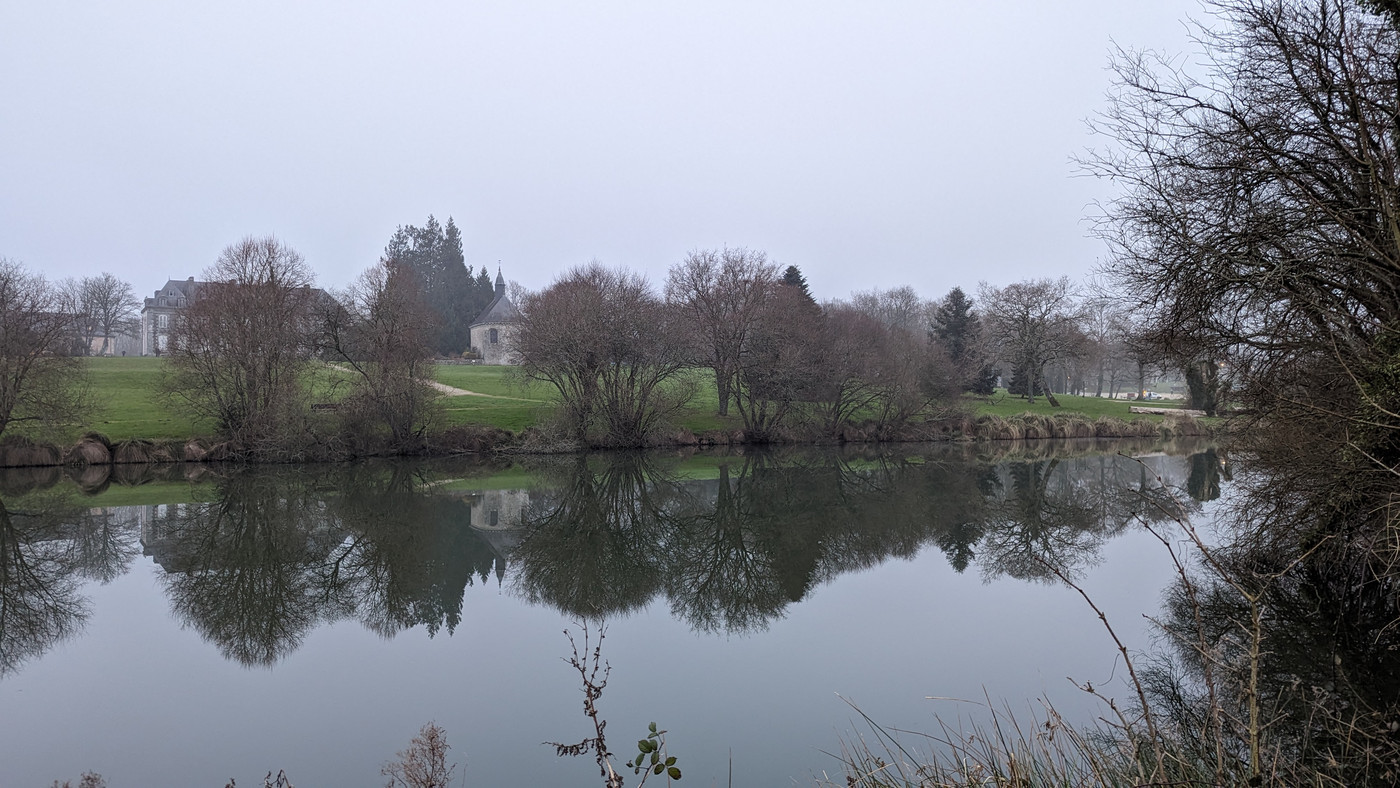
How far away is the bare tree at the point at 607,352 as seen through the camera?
31.5 meters

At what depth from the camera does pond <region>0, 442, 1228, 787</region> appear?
6.82 m

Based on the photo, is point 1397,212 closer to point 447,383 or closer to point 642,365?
point 642,365

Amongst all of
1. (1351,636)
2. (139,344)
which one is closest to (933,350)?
(1351,636)

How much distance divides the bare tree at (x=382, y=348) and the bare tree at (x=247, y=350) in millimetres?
1290

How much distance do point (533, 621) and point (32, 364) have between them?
23.1 m

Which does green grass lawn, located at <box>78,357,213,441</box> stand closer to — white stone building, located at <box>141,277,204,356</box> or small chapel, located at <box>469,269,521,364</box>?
small chapel, located at <box>469,269,521,364</box>

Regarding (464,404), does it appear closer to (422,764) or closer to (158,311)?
(422,764)

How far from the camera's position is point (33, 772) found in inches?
246

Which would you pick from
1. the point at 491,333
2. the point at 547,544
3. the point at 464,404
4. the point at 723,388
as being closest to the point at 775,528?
the point at 547,544

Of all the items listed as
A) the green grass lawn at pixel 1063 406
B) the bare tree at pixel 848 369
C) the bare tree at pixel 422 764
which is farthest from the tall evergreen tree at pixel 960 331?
the bare tree at pixel 422 764

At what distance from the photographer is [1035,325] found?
159 feet

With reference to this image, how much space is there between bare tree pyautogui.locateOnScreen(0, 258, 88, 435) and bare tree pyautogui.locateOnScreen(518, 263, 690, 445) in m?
13.8

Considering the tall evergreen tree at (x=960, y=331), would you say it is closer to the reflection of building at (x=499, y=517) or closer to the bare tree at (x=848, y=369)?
the bare tree at (x=848, y=369)

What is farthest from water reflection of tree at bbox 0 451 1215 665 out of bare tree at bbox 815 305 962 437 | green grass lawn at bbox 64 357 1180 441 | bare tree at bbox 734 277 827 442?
bare tree at bbox 815 305 962 437
